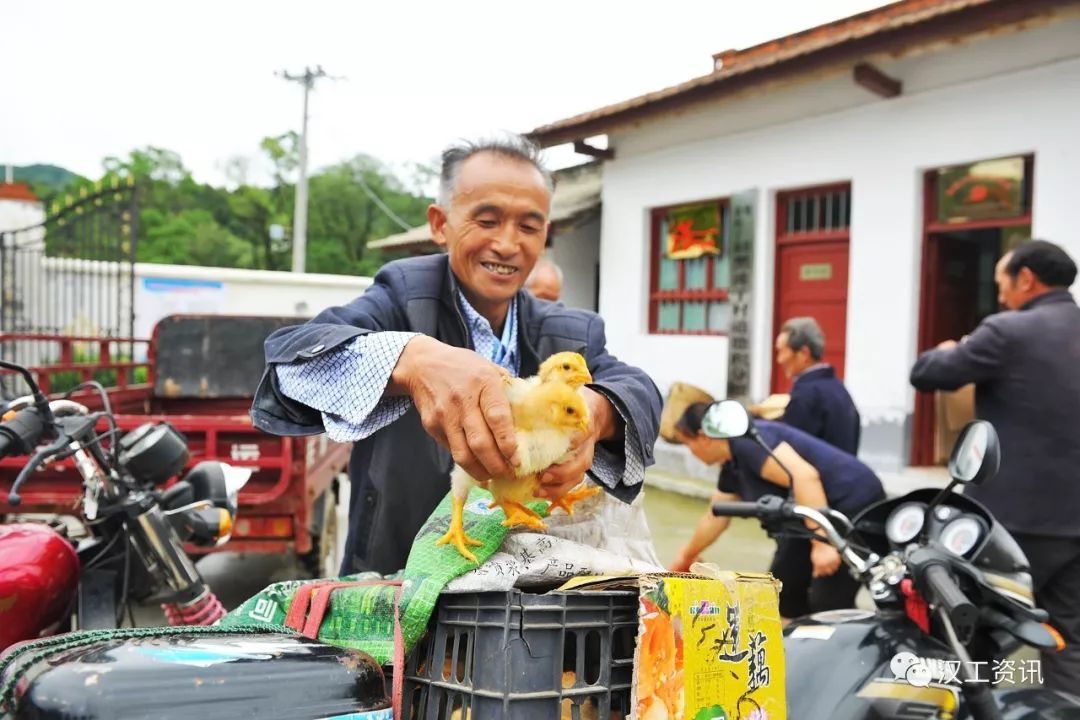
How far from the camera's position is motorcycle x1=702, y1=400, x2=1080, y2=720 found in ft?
5.66

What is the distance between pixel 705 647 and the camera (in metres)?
1.00

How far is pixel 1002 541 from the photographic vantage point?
192cm

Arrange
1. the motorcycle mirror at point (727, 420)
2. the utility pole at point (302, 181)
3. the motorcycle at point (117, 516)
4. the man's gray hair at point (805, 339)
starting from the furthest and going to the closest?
the utility pole at point (302, 181)
the man's gray hair at point (805, 339)
the motorcycle mirror at point (727, 420)
the motorcycle at point (117, 516)

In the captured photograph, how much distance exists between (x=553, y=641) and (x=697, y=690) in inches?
7.4

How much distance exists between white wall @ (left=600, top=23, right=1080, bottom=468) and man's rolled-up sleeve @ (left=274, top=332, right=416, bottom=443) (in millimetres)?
6097

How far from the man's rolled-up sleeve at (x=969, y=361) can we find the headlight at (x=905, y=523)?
4.95 feet

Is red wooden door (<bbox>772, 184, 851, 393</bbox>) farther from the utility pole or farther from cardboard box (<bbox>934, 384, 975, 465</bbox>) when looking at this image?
the utility pole

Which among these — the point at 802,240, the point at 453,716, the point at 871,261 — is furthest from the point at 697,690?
the point at 802,240

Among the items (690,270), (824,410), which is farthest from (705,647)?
(690,270)

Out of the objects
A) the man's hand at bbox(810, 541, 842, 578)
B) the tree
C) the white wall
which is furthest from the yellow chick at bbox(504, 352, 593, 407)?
the tree

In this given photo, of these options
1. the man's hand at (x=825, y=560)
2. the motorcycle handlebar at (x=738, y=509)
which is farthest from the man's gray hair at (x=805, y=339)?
the motorcycle handlebar at (x=738, y=509)

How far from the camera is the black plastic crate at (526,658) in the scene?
0.94 meters

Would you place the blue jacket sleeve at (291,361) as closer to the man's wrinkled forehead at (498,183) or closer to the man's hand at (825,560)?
the man's wrinkled forehead at (498,183)

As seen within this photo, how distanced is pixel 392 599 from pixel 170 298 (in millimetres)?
15438
